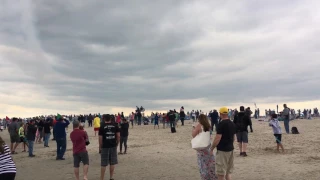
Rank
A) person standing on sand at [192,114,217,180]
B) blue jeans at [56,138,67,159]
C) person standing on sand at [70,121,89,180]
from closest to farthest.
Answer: person standing on sand at [192,114,217,180] < person standing on sand at [70,121,89,180] < blue jeans at [56,138,67,159]

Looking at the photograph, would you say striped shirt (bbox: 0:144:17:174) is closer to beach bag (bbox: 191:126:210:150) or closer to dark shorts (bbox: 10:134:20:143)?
beach bag (bbox: 191:126:210:150)

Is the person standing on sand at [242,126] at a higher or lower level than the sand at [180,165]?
higher

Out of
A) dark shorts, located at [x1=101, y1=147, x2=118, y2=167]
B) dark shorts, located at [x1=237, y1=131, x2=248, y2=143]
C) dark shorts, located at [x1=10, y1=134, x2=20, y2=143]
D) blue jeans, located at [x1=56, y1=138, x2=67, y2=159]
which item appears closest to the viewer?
dark shorts, located at [x1=101, y1=147, x2=118, y2=167]

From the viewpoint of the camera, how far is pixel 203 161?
305 inches

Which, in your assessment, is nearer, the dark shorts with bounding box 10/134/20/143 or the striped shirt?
the striped shirt

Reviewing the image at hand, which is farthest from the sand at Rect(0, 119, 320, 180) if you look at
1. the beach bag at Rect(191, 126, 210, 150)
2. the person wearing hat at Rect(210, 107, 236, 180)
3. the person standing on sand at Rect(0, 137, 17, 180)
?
the person standing on sand at Rect(0, 137, 17, 180)

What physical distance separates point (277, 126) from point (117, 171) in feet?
23.5

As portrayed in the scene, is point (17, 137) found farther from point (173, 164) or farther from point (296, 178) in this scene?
point (296, 178)

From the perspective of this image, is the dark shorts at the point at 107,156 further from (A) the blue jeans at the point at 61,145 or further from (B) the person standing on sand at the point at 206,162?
(A) the blue jeans at the point at 61,145

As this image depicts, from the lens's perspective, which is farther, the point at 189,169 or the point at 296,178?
the point at 189,169

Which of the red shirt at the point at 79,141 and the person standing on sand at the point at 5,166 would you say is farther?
the red shirt at the point at 79,141

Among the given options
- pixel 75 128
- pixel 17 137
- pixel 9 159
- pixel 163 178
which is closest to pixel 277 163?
pixel 163 178

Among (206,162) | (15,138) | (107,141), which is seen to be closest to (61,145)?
(15,138)

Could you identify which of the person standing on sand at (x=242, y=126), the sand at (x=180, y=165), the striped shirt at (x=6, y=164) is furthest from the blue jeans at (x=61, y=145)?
the striped shirt at (x=6, y=164)
